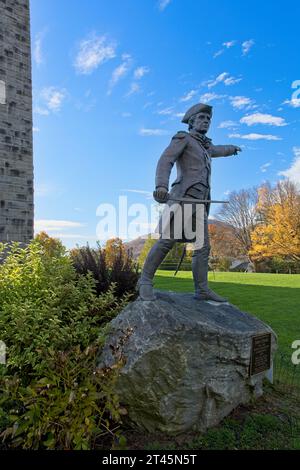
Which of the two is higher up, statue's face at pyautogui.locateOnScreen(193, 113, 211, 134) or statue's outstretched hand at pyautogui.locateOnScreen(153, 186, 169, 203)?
statue's face at pyautogui.locateOnScreen(193, 113, 211, 134)

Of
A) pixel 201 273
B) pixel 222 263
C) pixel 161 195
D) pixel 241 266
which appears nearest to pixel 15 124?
pixel 161 195

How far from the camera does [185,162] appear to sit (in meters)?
4.36

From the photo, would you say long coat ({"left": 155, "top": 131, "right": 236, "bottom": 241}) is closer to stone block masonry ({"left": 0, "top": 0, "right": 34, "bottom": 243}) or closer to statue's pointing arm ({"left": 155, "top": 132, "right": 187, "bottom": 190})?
statue's pointing arm ({"left": 155, "top": 132, "right": 187, "bottom": 190})

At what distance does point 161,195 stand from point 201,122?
1.18 meters

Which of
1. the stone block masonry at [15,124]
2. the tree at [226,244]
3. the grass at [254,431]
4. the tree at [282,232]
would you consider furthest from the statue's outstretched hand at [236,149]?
the tree at [226,244]

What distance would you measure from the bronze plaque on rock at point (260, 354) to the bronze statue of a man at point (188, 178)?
891 millimetres

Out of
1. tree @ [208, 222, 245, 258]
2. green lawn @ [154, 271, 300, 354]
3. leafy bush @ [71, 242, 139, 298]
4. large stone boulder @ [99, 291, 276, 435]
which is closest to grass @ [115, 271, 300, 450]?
large stone boulder @ [99, 291, 276, 435]

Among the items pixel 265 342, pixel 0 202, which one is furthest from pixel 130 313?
pixel 0 202

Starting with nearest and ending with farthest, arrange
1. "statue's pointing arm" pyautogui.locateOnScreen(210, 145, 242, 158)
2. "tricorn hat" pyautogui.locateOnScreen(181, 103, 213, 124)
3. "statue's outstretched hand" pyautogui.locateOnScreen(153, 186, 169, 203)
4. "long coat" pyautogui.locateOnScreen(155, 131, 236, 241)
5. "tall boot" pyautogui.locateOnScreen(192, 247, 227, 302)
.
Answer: "statue's outstretched hand" pyautogui.locateOnScreen(153, 186, 169, 203)
"long coat" pyautogui.locateOnScreen(155, 131, 236, 241)
"tricorn hat" pyautogui.locateOnScreen(181, 103, 213, 124)
"tall boot" pyautogui.locateOnScreen(192, 247, 227, 302)
"statue's pointing arm" pyautogui.locateOnScreen(210, 145, 242, 158)

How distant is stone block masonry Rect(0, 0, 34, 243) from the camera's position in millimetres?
11727

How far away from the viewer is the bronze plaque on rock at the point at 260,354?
4.09 meters
